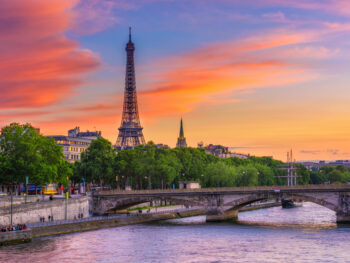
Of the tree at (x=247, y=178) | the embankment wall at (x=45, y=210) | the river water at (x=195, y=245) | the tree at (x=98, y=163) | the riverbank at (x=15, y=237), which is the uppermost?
the tree at (x=98, y=163)

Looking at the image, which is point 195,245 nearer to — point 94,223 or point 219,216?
point 94,223

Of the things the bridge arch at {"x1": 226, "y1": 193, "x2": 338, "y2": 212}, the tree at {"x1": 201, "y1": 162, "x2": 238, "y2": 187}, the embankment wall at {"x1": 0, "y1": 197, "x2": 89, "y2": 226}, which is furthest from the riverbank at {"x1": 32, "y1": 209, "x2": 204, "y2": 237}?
the tree at {"x1": 201, "y1": 162, "x2": 238, "y2": 187}

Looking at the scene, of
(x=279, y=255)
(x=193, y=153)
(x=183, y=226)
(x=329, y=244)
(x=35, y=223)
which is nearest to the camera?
(x=279, y=255)

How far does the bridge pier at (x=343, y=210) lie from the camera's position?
9600cm

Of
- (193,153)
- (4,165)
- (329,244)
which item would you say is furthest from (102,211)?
(193,153)

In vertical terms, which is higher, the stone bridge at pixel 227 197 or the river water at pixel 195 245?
the stone bridge at pixel 227 197

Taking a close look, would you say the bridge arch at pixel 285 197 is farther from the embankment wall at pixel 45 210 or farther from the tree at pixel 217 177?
the tree at pixel 217 177

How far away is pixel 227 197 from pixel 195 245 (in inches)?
1393

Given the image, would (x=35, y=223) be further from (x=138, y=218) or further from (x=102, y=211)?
(x=102, y=211)

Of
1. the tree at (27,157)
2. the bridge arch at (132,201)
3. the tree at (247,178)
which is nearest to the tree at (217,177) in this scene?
the tree at (247,178)

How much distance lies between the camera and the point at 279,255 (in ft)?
209

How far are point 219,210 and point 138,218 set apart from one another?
1402 centimetres

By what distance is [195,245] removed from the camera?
2793 inches

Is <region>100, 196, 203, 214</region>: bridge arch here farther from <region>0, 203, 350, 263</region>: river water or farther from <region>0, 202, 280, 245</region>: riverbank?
<region>0, 203, 350, 263</region>: river water
